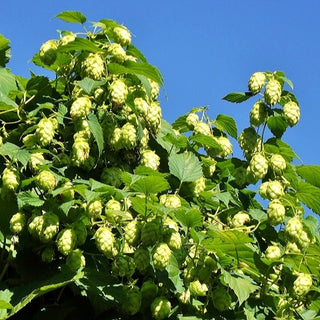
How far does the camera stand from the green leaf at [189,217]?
10.1 ft

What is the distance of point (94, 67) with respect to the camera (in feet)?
11.0

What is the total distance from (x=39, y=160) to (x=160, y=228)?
747 millimetres

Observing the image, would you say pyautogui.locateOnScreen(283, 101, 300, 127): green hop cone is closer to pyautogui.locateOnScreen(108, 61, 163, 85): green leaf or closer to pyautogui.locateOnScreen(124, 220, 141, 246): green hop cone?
pyautogui.locateOnScreen(108, 61, 163, 85): green leaf

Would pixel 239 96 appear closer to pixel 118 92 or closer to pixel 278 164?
pixel 278 164

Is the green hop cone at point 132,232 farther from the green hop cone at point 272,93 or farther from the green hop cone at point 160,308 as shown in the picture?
the green hop cone at point 272,93

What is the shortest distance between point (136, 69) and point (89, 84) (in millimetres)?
263

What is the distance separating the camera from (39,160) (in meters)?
3.29

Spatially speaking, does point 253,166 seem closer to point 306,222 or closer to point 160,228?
point 306,222


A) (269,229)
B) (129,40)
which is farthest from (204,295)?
(129,40)

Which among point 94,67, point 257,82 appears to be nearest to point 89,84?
point 94,67

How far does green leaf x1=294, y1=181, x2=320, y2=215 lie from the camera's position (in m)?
3.61

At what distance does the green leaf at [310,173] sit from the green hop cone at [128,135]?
1.07 m

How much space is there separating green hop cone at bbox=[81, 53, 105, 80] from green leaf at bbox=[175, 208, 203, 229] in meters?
0.79

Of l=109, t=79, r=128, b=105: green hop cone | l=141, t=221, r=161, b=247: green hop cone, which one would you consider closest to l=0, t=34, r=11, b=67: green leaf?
l=109, t=79, r=128, b=105: green hop cone
